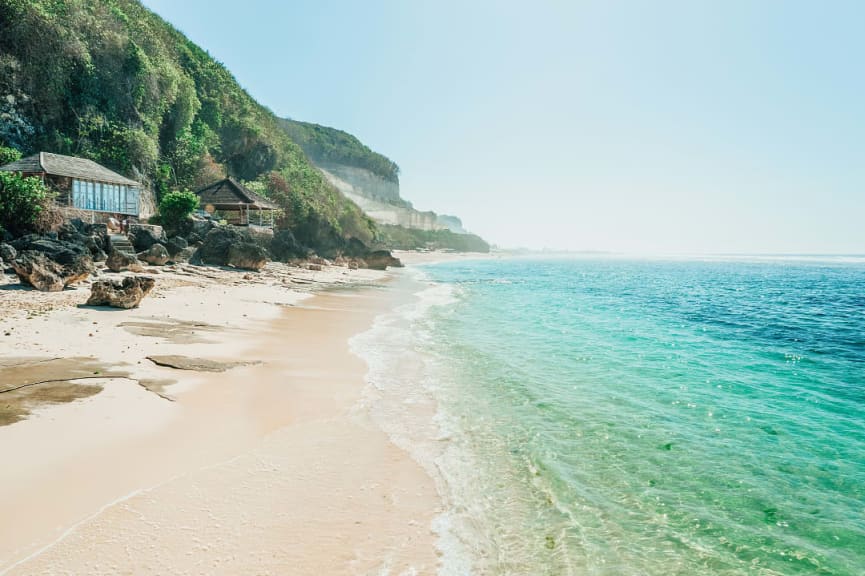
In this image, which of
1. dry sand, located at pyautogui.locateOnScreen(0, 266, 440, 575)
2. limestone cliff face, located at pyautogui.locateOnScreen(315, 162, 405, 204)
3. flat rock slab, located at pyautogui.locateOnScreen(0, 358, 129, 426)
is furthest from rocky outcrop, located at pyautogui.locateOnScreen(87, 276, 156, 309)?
limestone cliff face, located at pyautogui.locateOnScreen(315, 162, 405, 204)

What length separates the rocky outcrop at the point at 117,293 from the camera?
12.1 meters

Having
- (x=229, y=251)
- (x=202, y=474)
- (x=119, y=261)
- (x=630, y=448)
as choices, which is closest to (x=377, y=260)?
(x=229, y=251)

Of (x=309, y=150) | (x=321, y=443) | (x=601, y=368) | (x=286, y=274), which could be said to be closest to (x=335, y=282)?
(x=286, y=274)

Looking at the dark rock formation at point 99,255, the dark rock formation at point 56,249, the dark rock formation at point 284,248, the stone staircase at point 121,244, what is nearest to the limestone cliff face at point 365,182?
the dark rock formation at point 284,248

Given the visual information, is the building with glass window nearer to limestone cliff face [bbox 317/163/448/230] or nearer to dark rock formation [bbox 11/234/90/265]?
dark rock formation [bbox 11/234/90/265]

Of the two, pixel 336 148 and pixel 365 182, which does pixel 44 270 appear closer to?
pixel 336 148

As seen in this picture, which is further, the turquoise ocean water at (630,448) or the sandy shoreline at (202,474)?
the turquoise ocean water at (630,448)

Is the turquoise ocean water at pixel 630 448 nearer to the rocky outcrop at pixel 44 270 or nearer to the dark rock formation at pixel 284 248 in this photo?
the rocky outcrop at pixel 44 270

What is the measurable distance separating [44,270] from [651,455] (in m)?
16.5

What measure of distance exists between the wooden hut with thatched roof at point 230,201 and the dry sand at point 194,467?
1016 inches

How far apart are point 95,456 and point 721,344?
54.4 ft

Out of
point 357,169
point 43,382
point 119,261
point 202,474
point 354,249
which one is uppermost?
point 357,169

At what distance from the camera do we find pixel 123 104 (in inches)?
1249

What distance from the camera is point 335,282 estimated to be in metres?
28.4
